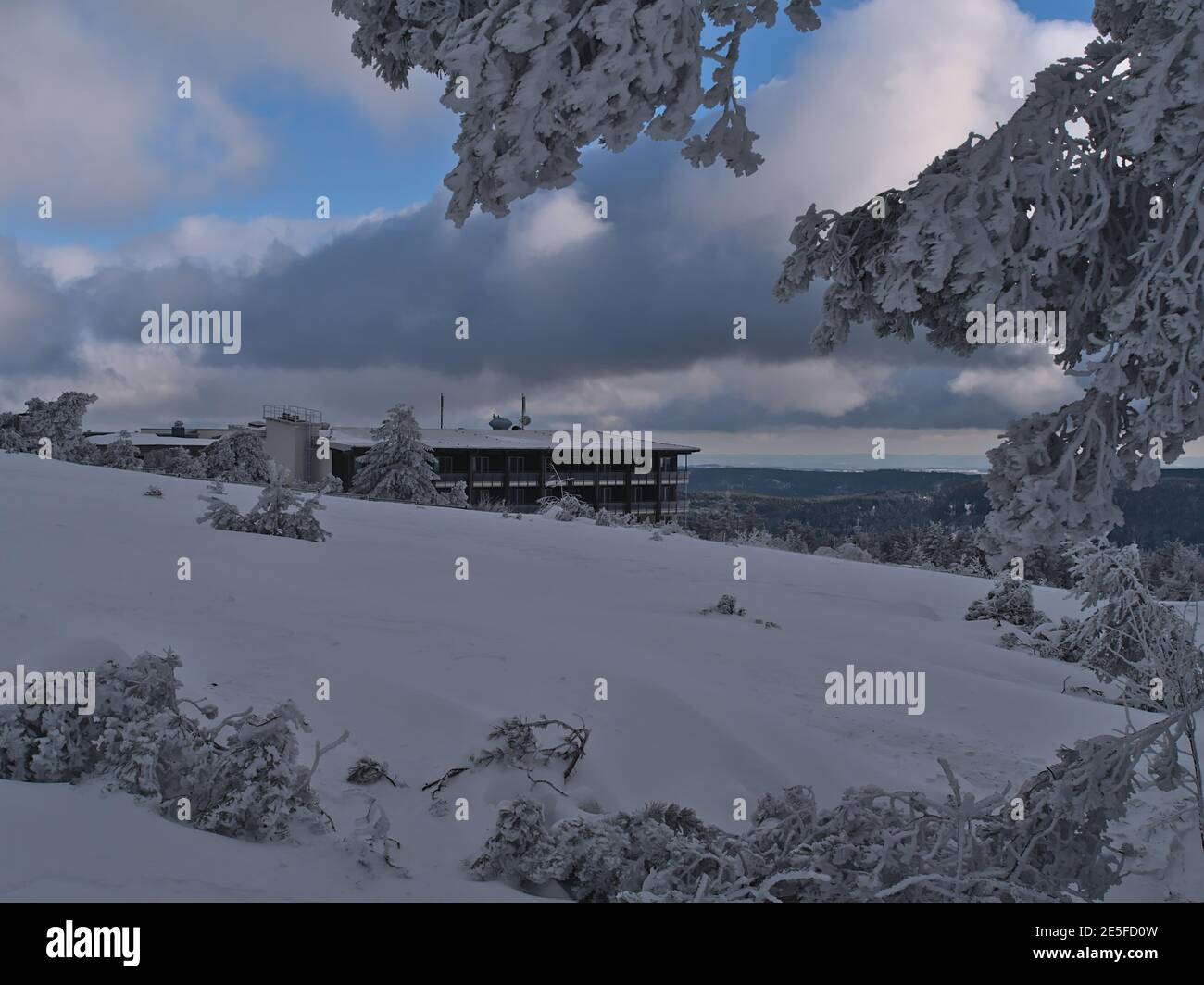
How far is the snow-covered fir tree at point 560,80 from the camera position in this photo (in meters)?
2.34

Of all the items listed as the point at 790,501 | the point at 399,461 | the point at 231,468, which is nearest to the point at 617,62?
Answer: the point at 231,468

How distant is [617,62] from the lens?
2344mm

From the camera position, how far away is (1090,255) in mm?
3215

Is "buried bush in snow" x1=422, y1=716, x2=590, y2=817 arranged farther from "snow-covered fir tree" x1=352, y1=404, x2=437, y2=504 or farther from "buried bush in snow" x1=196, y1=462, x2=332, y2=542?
"snow-covered fir tree" x1=352, y1=404, x2=437, y2=504

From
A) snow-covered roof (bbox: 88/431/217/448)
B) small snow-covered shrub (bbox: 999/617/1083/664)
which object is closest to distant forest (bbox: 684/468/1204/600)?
small snow-covered shrub (bbox: 999/617/1083/664)

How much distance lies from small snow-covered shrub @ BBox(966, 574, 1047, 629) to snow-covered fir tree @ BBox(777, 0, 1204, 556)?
8.15 metres

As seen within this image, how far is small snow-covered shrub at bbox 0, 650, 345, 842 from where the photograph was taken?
3.06 meters

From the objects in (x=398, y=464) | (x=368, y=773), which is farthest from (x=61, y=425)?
(x=368, y=773)

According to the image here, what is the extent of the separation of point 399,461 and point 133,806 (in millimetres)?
35136

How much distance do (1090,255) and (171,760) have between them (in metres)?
4.56

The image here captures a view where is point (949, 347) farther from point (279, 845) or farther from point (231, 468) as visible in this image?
point (231, 468)
